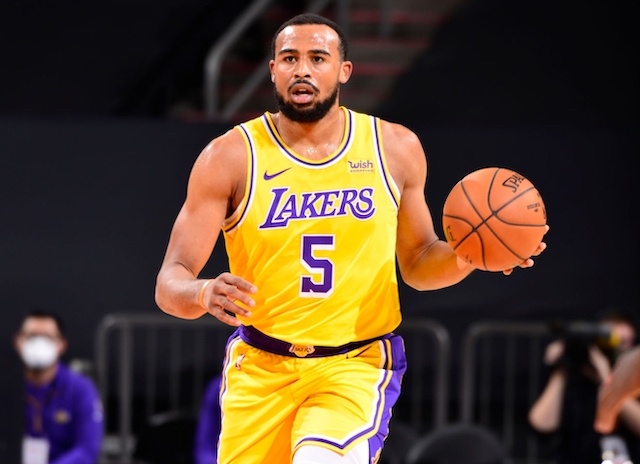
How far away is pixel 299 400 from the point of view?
13.6 ft

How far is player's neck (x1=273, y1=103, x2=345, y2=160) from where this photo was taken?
Answer: 4336mm

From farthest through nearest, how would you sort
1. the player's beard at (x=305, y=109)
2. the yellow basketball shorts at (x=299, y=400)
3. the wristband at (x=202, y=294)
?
the player's beard at (x=305, y=109) → the yellow basketball shorts at (x=299, y=400) → the wristband at (x=202, y=294)

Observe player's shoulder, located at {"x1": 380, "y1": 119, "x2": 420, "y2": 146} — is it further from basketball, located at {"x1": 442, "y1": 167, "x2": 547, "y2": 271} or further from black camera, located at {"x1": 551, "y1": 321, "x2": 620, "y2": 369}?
black camera, located at {"x1": 551, "y1": 321, "x2": 620, "y2": 369}

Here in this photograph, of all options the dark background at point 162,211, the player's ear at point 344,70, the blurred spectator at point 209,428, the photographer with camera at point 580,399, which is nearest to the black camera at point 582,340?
the photographer with camera at point 580,399

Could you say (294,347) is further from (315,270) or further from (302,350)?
(315,270)

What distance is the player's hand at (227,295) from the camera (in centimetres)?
354

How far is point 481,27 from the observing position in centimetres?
1045

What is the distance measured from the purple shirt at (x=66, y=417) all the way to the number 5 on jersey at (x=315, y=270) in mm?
3641

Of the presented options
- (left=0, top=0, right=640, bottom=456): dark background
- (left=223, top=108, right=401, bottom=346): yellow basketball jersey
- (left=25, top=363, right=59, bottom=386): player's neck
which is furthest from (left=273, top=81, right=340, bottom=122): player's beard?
(left=0, top=0, right=640, bottom=456): dark background

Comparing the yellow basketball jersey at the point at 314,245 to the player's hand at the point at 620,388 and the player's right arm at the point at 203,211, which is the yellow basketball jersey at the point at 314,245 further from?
the player's hand at the point at 620,388

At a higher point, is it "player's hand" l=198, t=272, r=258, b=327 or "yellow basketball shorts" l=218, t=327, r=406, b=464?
"player's hand" l=198, t=272, r=258, b=327

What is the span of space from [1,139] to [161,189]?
1334mm

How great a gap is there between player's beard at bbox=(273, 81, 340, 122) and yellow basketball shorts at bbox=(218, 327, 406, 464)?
932mm

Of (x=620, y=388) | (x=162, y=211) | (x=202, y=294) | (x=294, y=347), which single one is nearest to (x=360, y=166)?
(x=294, y=347)
